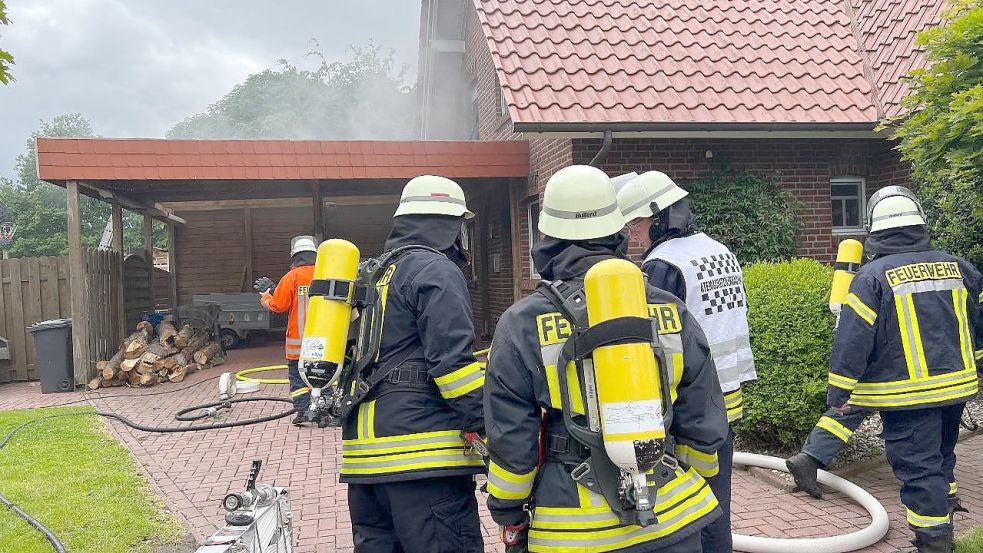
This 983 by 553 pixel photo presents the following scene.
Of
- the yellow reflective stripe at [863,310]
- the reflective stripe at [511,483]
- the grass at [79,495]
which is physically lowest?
the grass at [79,495]

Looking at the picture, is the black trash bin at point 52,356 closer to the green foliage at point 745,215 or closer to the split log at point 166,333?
the split log at point 166,333

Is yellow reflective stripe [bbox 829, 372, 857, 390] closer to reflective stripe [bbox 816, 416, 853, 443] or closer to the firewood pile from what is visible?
reflective stripe [bbox 816, 416, 853, 443]

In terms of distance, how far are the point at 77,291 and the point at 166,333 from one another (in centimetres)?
189

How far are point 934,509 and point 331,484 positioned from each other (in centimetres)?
374

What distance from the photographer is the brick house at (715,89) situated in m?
7.73

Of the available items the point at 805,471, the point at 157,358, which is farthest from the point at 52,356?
the point at 805,471

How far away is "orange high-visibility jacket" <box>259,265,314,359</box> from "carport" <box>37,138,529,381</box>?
261 cm

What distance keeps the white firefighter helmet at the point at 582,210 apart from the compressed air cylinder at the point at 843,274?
10.5ft

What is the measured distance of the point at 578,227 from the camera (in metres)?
2.11

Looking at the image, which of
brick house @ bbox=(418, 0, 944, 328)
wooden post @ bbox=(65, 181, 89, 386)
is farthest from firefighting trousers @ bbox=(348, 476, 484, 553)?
wooden post @ bbox=(65, 181, 89, 386)

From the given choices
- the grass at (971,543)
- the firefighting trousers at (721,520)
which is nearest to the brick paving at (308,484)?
the grass at (971,543)

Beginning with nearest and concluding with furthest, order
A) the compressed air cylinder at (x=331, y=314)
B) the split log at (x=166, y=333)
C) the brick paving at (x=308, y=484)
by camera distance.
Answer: the compressed air cylinder at (x=331, y=314) < the brick paving at (x=308, y=484) < the split log at (x=166, y=333)

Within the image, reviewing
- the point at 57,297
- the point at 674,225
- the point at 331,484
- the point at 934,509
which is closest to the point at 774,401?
the point at 934,509

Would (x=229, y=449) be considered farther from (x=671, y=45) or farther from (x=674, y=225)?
(x=671, y=45)
